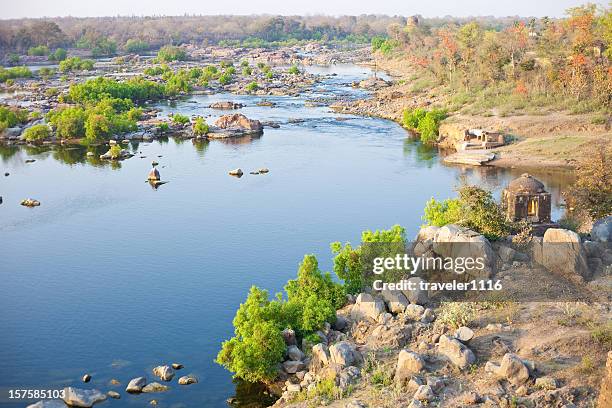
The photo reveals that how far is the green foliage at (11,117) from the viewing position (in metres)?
63.1

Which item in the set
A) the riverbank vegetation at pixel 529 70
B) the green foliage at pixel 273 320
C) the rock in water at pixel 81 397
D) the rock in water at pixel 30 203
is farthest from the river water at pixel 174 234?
the riverbank vegetation at pixel 529 70

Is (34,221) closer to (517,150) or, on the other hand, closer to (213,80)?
(517,150)

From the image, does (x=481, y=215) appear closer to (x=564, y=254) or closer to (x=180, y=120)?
(x=564, y=254)

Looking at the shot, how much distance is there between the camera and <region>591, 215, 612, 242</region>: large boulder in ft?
87.8

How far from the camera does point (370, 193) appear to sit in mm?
43562

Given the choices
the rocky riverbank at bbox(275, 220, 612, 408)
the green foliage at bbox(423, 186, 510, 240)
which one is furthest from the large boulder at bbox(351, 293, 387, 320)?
the green foliage at bbox(423, 186, 510, 240)

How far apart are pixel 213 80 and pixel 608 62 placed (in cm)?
5216

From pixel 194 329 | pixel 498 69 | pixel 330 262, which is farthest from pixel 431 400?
pixel 498 69

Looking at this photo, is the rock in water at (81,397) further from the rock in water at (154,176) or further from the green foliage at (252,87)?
the green foliage at (252,87)

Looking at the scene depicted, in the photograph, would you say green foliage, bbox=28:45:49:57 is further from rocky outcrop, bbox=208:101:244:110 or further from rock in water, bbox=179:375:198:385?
rock in water, bbox=179:375:198:385

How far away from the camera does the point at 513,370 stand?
60.5 feet

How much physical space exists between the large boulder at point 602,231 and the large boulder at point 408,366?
10.7m

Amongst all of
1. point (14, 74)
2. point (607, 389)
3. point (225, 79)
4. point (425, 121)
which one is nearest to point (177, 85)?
point (225, 79)

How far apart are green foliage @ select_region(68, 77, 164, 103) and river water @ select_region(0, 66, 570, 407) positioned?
15.6 metres
